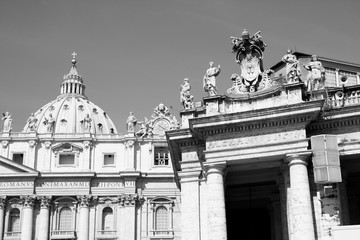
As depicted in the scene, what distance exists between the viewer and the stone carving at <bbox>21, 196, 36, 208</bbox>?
70875 mm

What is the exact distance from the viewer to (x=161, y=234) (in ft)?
235

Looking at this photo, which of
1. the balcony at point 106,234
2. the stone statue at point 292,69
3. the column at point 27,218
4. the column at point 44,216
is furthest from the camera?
the balcony at point 106,234

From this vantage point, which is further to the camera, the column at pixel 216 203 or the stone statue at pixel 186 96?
the stone statue at pixel 186 96

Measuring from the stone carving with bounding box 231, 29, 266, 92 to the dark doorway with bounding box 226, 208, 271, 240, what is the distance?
8.11m

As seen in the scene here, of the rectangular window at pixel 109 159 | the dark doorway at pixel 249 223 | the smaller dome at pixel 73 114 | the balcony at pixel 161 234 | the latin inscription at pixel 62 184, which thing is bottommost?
the dark doorway at pixel 249 223

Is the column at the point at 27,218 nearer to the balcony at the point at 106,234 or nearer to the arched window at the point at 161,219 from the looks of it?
the balcony at the point at 106,234

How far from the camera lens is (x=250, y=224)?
32.1 metres

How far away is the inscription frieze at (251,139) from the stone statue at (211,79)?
2.40 metres

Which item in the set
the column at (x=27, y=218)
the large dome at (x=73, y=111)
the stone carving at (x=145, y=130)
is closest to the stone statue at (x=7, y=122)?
the column at (x=27, y=218)

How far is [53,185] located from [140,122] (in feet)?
47.2

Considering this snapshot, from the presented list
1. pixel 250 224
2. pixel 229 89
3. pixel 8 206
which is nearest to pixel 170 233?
pixel 8 206

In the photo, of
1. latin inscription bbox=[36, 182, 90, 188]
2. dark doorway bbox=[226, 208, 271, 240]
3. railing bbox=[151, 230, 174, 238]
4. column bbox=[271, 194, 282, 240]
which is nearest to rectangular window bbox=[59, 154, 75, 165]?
latin inscription bbox=[36, 182, 90, 188]

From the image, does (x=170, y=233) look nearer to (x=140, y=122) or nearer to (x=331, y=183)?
(x=140, y=122)

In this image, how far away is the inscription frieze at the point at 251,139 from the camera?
25.3 m
